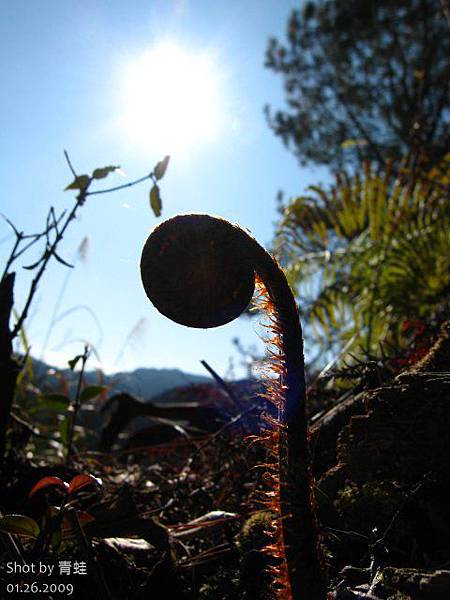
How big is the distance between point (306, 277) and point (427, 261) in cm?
95

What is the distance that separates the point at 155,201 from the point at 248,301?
1.12m

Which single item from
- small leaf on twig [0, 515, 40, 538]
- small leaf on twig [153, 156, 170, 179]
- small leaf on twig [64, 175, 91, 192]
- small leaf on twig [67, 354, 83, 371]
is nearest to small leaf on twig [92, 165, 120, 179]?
small leaf on twig [64, 175, 91, 192]

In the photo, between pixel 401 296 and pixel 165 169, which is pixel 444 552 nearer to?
pixel 165 169

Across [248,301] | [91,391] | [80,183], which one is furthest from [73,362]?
[248,301]

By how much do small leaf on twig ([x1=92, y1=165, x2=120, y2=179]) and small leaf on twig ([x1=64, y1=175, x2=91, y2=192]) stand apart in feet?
0.10

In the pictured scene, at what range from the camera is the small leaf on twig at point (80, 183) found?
187 centimetres

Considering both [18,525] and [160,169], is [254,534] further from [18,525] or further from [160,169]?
[160,169]

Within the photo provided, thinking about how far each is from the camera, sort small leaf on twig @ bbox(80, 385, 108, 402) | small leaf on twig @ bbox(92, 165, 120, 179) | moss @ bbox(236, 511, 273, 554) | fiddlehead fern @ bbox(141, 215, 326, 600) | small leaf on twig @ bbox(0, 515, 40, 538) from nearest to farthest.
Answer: fiddlehead fern @ bbox(141, 215, 326, 600) → small leaf on twig @ bbox(0, 515, 40, 538) → moss @ bbox(236, 511, 273, 554) → small leaf on twig @ bbox(92, 165, 120, 179) → small leaf on twig @ bbox(80, 385, 108, 402)

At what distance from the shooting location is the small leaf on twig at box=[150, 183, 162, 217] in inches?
74.5

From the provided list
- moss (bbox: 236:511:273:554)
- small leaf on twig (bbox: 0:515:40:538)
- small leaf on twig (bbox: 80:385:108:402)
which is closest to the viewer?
small leaf on twig (bbox: 0:515:40:538)

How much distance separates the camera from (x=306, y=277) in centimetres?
408

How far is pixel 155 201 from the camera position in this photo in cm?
189

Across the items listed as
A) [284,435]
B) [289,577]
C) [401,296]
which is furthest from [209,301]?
[401,296]

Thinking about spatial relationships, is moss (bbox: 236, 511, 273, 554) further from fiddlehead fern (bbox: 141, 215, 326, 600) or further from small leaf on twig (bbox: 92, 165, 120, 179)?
small leaf on twig (bbox: 92, 165, 120, 179)
